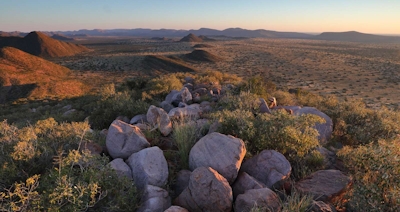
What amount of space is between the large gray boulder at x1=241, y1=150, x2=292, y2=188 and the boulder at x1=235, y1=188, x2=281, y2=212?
57cm

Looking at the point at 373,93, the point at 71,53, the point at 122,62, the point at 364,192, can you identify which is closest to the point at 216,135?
the point at 364,192

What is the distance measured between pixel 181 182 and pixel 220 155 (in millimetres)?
768

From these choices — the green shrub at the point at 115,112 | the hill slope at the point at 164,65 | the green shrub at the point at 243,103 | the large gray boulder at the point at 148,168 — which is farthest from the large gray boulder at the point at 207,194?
the hill slope at the point at 164,65

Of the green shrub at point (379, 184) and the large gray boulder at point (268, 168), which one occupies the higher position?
the green shrub at point (379, 184)

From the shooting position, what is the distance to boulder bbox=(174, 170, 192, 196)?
4164mm

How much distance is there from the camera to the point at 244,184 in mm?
3971

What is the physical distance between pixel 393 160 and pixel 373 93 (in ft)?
75.3

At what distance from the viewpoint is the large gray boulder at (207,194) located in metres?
3.53

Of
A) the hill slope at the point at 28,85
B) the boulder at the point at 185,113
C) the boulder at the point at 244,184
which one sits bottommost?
the hill slope at the point at 28,85

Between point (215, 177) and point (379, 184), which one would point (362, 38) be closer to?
point (379, 184)

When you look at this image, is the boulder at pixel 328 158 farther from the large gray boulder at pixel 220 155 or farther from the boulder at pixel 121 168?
the boulder at pixel 121 168

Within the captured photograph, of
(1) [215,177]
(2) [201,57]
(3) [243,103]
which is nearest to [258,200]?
(1) [215,177]

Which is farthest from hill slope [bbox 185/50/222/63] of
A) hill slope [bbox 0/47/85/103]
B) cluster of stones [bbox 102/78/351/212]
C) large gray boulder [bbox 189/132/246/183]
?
large gray boulder [bbox 189/132/246/183]

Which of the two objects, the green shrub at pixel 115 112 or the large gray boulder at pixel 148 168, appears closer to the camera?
the large gray boulder at pixel 148 168
